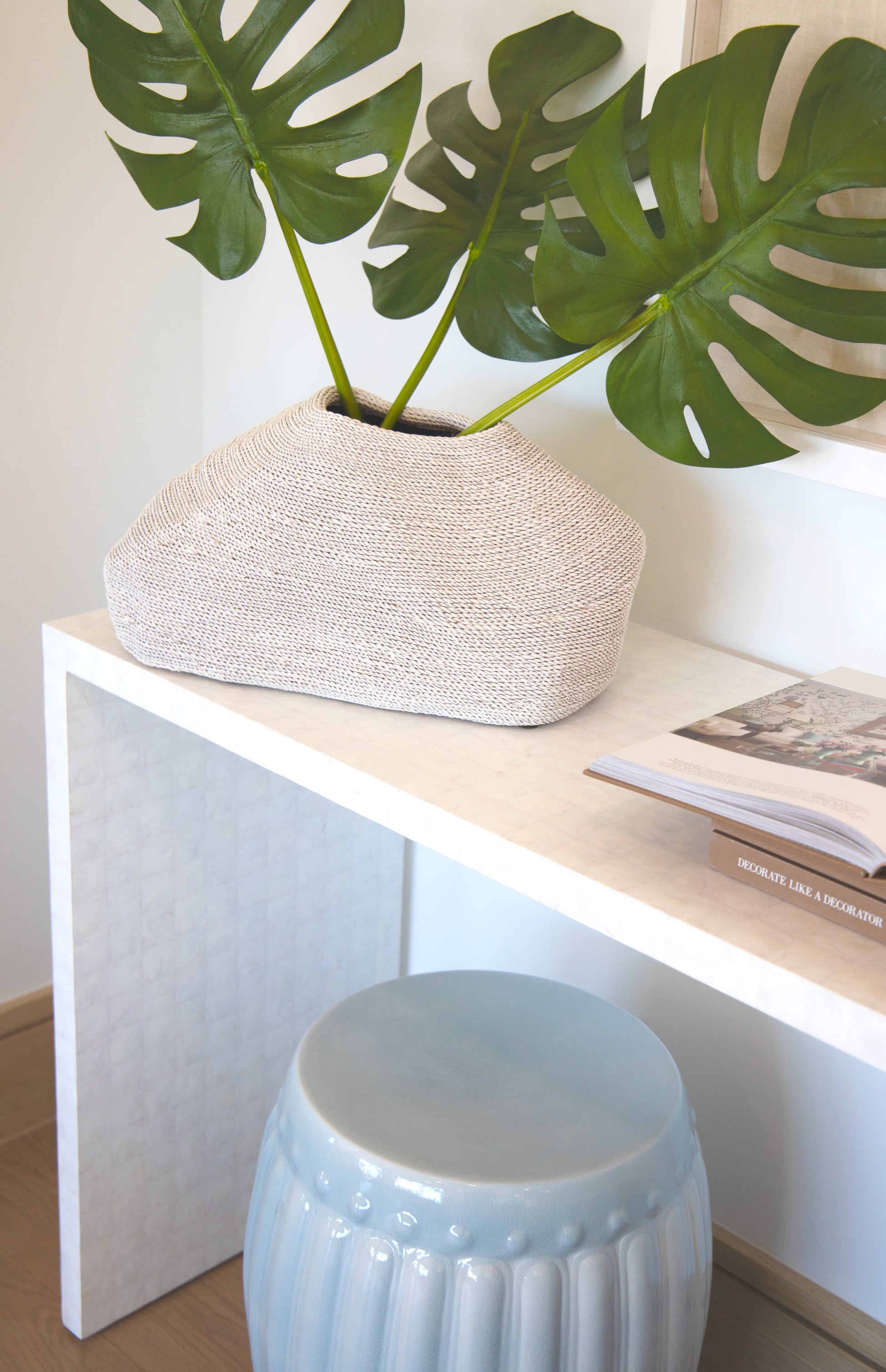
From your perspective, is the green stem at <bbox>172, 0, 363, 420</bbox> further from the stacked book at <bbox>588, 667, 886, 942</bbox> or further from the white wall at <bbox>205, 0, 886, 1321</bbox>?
the stacked book at <bbox>588, 667, 886, 942</bbox>

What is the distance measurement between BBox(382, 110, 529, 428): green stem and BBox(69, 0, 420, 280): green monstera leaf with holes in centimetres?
9

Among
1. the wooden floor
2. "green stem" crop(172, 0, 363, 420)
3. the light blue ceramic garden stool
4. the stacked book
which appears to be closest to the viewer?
the stacked book

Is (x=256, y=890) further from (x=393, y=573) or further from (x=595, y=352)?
(x=595, y=352)

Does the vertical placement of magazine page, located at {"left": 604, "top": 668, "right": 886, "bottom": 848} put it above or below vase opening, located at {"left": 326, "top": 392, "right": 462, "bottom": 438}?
below

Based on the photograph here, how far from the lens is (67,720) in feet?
3.15

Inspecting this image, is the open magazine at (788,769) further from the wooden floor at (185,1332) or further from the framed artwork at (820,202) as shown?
the wooden floor at (185,1332)

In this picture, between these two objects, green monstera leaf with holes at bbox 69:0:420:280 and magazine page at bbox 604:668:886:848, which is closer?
magazine page at bbox 604:668:886:848

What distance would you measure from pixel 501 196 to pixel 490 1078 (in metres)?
0.69

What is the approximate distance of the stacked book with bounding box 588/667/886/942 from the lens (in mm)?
560

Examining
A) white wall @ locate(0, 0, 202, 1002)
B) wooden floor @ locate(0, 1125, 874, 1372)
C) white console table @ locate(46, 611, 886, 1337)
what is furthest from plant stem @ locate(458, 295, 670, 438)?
wooden floor @ locate(0, 1125, 874, 1372)

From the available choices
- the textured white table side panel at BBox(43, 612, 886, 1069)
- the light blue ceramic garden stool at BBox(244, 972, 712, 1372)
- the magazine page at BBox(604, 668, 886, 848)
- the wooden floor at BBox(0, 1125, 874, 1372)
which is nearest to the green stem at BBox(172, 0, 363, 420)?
the textured white table side panel at BBox(43, 612, 886, 1069)

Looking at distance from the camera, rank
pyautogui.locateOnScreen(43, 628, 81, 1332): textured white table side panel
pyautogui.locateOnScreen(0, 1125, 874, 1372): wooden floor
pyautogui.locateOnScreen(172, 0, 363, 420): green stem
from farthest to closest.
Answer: pyautogui.locateOnScreen(0, 1125, 874, 1372): wooden floor
pyautogui.locateOnScreen(43, 628, 81, 1332): textured white table side panel
pyautogui.locateOnScreen(172, 0, 363, 420): green stem

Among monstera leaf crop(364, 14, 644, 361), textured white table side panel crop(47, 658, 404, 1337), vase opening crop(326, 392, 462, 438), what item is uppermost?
monstera leaf crop(364, 14, 644, 361)

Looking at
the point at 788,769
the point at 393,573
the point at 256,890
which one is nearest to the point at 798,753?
the point at 788,769
